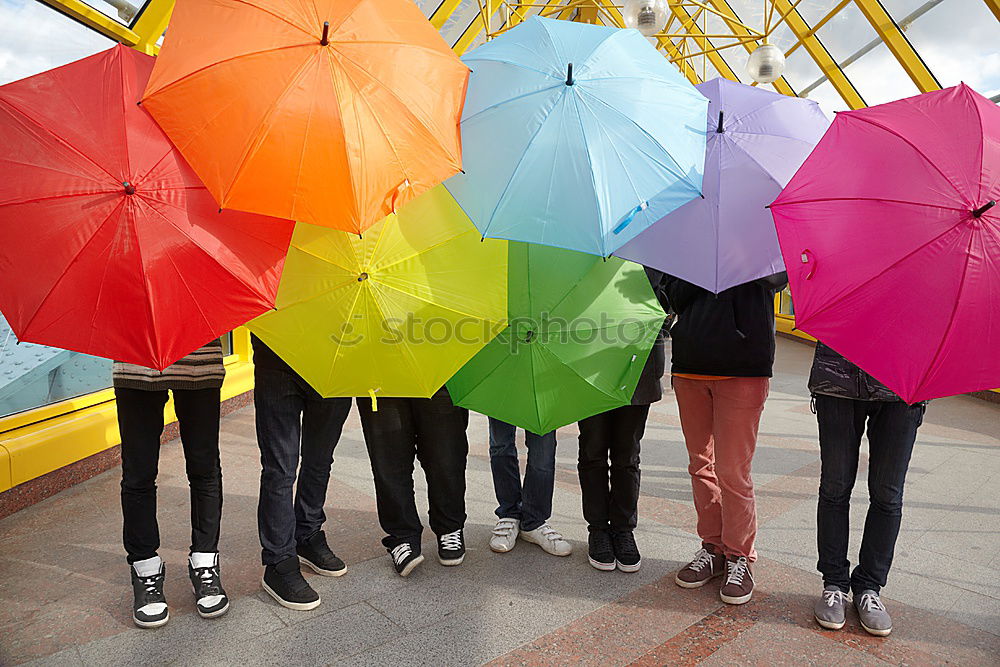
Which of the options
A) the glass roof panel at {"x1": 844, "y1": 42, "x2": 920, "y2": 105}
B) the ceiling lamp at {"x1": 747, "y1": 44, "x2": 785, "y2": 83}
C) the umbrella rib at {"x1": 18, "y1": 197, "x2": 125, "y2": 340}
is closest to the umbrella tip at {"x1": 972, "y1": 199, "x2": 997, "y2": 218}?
the umbrella rib at {"x1": 18, "y1": 197, "x2": 125, "y2": 340}

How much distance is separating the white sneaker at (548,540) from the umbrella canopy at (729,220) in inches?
56.2

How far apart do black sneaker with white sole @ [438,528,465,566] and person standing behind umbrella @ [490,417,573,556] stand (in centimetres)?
17

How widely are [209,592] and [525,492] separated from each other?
4.44 feet

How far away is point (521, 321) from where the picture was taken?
2562 millimetres

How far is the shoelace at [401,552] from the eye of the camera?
121 inches

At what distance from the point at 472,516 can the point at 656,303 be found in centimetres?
164

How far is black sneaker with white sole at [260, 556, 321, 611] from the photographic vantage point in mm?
2785

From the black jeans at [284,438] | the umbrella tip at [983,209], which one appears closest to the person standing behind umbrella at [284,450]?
the black jeans at [284,438]

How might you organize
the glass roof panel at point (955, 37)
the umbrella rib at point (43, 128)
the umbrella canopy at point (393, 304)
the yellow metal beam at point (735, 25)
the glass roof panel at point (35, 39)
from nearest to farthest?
the umbrella rib at point (43, 128)
the umbrella canopy at point (393, 304)
the glass roof panel at point (35, 39)
the glass roof panel at point (955, 37)
the yellow metal beam at point (735, 25)

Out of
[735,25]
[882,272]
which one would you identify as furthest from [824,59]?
[882,272]

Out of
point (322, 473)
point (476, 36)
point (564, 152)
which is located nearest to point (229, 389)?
point (322, 473)

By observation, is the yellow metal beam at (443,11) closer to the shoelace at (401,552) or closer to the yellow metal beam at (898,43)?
the yellow metal beam at (898,43)

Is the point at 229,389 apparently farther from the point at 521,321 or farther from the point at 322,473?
the point at 521,321

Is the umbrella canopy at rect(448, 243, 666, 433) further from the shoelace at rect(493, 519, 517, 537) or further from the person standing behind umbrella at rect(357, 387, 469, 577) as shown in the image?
the shoelace at rect(493, 519, 517, 537)
